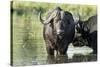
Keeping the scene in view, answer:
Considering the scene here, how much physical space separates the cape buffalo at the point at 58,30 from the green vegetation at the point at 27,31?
73 millimetres

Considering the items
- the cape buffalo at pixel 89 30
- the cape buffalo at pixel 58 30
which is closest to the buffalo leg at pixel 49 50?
the cape buffalo at pixel 58 30

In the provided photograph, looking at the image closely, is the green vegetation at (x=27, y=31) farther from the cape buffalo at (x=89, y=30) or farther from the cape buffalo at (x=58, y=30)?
the cape buffalo at (x=89, y=30)

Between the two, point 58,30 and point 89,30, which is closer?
point 58,30

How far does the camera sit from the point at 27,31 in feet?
8.58

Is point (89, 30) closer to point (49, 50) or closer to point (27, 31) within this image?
point (49, 50)

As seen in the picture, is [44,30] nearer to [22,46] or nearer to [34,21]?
[34,21]

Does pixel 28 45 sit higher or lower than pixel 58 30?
lower

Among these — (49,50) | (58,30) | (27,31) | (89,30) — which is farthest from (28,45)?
(89,30)

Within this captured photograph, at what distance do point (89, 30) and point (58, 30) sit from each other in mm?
496

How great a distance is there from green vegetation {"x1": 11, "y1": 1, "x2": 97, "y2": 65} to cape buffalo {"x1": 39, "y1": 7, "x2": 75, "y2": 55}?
7 centimetres

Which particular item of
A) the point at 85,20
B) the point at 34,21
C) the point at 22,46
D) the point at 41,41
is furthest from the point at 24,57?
the point at 85,20

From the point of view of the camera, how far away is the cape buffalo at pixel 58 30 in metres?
2.72

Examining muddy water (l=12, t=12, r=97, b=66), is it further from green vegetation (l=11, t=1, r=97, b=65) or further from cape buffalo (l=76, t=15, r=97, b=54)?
cape buffalo (l=76, t=15, r=97, b=54)

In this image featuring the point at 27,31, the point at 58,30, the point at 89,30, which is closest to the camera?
the point at 27,31
